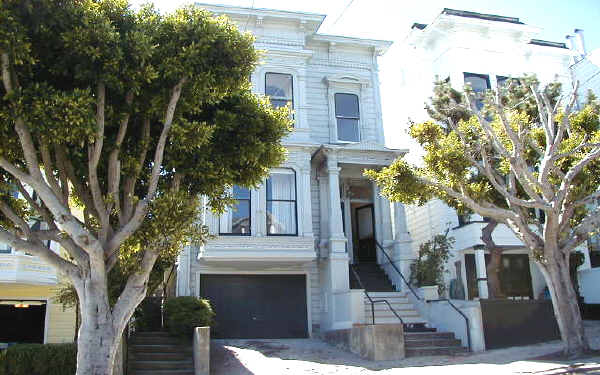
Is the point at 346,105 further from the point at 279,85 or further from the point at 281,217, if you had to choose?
the point at 281,217

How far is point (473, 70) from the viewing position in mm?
21531

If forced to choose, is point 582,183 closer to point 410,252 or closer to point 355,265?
point 410,252

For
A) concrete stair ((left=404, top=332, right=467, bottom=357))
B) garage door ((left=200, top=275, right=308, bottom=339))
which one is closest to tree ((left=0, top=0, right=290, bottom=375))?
concrete stair ((left=404, top=332, right=467, bottom=357))

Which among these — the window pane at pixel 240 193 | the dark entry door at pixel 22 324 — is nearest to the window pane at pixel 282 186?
the window pane at pixel 240 193

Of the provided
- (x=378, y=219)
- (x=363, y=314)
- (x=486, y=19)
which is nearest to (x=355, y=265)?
(x=378, y=219)

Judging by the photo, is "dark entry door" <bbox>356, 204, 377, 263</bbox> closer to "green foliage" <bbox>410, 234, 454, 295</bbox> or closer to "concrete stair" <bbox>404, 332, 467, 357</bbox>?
"green foliage" <bbox>410, 234, 454, 295</bbox>

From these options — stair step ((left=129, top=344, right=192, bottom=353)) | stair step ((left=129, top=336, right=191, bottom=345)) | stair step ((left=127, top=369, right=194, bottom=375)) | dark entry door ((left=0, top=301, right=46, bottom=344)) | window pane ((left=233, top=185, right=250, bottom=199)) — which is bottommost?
stair step ((left=127, top=369, right=194, bottom=375))

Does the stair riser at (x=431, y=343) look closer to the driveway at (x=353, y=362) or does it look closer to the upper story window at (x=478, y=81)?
the driveway at (x=353, y=362)

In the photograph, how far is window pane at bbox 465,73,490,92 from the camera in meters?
21.6

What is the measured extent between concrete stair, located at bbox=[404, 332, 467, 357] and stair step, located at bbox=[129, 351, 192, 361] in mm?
5394

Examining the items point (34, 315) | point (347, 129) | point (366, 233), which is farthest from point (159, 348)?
point (347, 129)

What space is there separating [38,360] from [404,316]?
9700mm

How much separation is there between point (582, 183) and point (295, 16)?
10662 millimetres

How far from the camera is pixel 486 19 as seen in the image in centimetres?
2247
